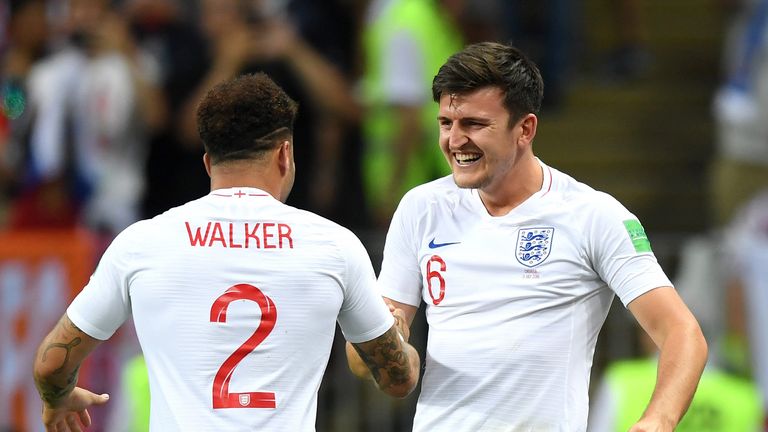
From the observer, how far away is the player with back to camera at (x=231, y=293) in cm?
473

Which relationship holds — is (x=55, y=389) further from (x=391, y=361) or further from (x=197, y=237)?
(x=391, y=361)

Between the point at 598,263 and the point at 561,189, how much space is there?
33 cm

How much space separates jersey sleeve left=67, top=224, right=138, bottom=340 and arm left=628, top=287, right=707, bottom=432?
1.67 metres

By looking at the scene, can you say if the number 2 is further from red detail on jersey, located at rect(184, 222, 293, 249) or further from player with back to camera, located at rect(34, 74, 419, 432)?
red detail on jersey, located at rect(184, 222, 293, 249)

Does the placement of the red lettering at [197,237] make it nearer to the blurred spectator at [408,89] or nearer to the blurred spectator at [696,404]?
the blurred spectator at [696,404]

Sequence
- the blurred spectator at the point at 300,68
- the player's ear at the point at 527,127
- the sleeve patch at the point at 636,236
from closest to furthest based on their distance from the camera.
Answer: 1. the sleeve patch at the point at 636,236
2. the player's ear at the point at 527,127
3. the blurred spectator at the point at 300,68

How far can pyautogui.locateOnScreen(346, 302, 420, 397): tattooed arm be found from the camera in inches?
201

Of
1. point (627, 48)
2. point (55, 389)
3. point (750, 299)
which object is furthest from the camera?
point (627, 48)

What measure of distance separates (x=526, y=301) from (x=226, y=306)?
3.57ft

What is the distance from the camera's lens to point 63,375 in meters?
4.89

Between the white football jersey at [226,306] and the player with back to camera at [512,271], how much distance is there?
0.59 m

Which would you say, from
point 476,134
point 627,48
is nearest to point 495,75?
point 476,134

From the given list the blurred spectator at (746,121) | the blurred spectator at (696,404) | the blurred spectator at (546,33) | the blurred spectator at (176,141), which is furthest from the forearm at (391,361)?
the blurred spectator at (546,33)

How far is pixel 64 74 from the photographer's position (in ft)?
33.0
